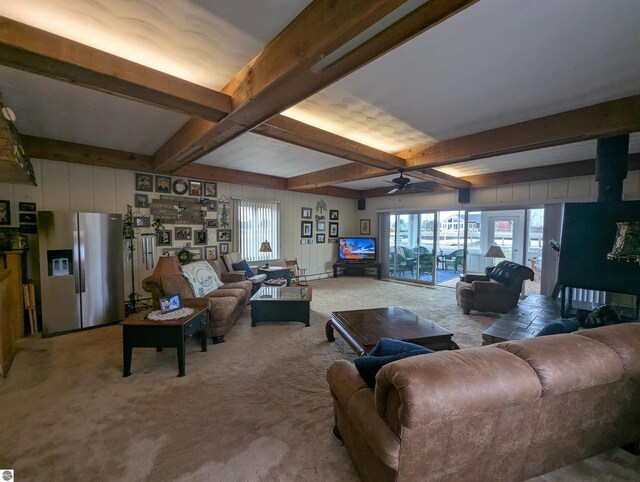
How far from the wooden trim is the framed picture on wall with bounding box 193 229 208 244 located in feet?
4.80

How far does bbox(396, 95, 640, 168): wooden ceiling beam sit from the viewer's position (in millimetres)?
2430

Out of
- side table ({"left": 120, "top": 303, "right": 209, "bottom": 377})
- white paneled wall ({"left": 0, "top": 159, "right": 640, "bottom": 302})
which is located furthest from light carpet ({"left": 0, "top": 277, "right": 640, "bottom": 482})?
white paneled wall ({"left": 0, "top": 159, "right": 640, "bottom": 302})

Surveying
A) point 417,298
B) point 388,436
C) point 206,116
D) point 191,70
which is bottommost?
point 417,298

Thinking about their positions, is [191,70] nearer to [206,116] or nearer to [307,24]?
[206,116]

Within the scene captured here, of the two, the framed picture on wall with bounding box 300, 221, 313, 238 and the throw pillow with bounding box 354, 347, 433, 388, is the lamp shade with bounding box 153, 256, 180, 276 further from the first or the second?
the framed picture on wall with bounding box 300, 221, 313, 238

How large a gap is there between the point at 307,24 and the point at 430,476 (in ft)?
7.58

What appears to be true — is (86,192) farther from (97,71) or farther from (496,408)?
(496,408)

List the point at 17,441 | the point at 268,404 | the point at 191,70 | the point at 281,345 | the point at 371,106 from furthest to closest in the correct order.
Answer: the point at 281,345, the point at 371,106, the point at 268,404, the point at 191,70, the point at 17,441

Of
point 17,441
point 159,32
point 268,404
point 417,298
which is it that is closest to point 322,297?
point 417,298

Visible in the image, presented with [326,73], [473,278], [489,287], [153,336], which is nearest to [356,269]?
[473,278]

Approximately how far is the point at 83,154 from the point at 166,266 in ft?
7.19

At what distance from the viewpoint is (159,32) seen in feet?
5.30

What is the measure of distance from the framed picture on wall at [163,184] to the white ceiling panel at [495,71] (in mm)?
3355

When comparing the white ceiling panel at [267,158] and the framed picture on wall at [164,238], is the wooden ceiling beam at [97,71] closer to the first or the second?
the white ceiling panel at [267,158]
